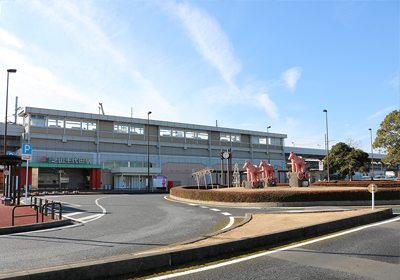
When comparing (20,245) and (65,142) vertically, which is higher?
(65,142)

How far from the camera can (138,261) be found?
5.41m

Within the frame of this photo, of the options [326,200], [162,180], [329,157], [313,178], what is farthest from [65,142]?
[313,178]

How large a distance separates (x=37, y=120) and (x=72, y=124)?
5.14 meters

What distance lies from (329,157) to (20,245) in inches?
2191

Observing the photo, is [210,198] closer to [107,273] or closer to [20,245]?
[20,245]

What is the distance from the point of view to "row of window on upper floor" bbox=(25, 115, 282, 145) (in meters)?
47.3

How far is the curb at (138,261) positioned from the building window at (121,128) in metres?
48.9

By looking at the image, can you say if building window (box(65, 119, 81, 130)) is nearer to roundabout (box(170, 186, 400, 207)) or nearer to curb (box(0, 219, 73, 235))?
roundabout (box(170, 186, 400, 207))

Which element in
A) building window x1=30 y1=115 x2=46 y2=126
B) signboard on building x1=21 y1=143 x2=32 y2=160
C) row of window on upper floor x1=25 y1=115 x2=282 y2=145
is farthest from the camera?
row of window on upper floor x1=25 y1=115 x2=282 y2=145

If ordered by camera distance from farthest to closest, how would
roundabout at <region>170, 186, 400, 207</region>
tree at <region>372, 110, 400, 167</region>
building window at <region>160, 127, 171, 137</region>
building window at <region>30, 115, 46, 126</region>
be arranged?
building window at <region>160, 127, 171, 137</region> < building window at <region>30, 115, 46, 126</region> < tree at <region>372, 110, 400, 167</region> < roundabout at <region>170, 186, 400, 207</region>

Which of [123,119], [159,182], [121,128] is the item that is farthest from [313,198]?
[121,128]

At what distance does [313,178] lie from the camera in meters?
80.9

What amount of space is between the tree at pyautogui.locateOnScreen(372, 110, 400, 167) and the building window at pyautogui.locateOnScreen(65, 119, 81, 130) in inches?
1789

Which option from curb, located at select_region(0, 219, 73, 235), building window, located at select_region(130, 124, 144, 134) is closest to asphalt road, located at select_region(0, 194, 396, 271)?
curb, located at select_region(0, 219, 73, 235)
